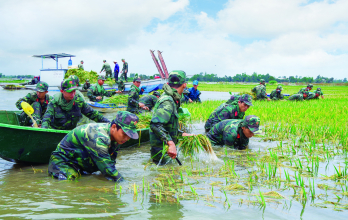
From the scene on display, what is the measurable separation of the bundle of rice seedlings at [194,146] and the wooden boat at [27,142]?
6.79 feet

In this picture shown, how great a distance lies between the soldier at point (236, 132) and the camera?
5.33 meters

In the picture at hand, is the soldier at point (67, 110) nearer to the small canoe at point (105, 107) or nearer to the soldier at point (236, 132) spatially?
the soldier at point (236, 132)

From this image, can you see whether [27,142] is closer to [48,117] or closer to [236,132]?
[48,117]

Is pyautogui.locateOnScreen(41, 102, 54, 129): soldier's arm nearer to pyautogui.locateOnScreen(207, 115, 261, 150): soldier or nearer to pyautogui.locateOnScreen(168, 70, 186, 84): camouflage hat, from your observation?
pyautogui.locateOnScreen(168, 70, 186, 84): camouflage hat

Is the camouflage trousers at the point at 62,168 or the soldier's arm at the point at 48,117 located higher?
the soldier's arm at the point at 48,117

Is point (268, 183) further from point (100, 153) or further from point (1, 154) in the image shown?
point (1, 154)

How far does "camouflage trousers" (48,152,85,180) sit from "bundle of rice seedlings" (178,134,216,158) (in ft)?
6.63

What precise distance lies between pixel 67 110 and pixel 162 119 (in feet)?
8.41

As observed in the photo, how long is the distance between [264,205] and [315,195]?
2.71ft

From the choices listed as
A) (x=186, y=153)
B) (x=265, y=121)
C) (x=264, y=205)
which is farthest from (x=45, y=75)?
(x=264, y=205)

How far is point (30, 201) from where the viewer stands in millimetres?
3127

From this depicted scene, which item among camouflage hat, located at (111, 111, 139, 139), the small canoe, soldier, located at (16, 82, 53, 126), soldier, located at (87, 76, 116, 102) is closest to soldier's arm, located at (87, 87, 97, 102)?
soldier, located at (87, 76, 116, 102)

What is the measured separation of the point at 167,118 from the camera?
4270 millimetres

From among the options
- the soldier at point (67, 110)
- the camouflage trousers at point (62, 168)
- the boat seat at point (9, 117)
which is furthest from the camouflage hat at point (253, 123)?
the boat seat at point (9, 117)
